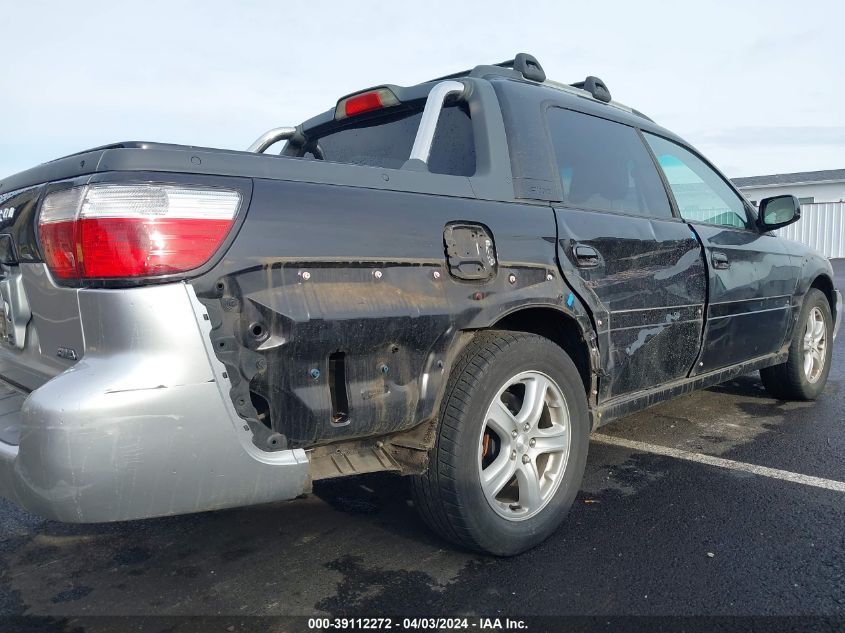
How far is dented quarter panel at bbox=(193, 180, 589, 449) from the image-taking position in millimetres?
1868

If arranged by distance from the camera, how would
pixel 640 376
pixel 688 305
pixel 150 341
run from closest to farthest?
1. pixel 150 341
2. pixel 640 376
3. pixel 688 305

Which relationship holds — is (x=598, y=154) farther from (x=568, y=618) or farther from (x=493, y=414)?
(x=568, y=618)

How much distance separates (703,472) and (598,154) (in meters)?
1.78

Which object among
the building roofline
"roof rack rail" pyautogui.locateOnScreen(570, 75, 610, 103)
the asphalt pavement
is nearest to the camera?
the asphalt pavement

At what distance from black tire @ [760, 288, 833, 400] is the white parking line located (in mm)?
1507

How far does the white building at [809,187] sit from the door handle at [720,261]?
32.9 metres

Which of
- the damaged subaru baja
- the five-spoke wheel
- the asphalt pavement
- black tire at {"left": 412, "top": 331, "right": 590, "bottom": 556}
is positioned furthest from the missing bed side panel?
the asphalt pavement

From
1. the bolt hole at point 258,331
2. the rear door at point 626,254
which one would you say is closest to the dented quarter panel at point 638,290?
the rear door at point 626,254

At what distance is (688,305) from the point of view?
348 centimetres

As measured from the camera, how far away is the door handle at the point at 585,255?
9.23 feet

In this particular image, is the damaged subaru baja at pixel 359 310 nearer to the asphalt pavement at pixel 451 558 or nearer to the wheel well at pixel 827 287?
the asphalt pavement at pixel 451 558

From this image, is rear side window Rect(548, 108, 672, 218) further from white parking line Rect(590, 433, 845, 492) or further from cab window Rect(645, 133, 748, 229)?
white parking line Rect(590, 433, 845, 492)

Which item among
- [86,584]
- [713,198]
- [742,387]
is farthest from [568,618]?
[742,387]

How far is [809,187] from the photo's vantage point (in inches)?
1335
